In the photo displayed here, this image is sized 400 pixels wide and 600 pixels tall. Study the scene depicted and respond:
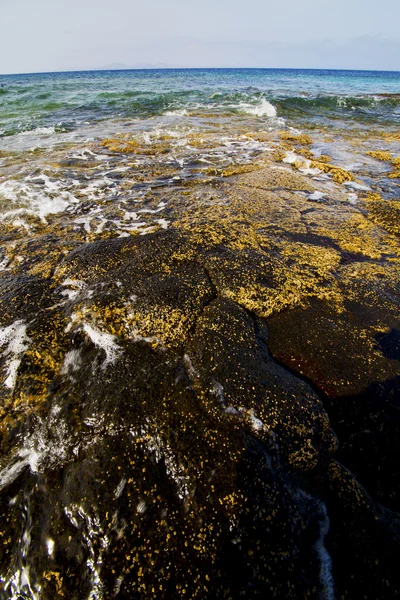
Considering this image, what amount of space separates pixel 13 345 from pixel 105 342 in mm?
897

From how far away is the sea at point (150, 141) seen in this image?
6496 millimetres

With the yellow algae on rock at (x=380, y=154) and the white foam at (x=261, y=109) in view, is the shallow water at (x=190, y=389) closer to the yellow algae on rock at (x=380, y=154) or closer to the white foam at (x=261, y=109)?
the yellow algae on rock at (x=380, y=154)

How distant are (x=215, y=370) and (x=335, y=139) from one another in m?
12.0

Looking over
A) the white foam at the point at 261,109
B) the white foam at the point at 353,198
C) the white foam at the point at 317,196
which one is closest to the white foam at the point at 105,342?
the white foam at the point at 317,196

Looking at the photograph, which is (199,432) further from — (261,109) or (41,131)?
(261,109)

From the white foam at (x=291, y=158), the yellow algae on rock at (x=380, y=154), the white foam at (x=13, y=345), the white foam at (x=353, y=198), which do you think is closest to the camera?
the white foam at (x=13, y=345)

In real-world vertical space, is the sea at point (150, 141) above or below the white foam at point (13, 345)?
above

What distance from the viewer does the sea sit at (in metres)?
6.50

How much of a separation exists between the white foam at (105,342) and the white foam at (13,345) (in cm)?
58

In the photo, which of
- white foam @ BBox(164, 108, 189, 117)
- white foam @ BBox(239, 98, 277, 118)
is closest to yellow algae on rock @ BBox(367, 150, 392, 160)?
white foam @ BBox(239, 98, 277, 118)

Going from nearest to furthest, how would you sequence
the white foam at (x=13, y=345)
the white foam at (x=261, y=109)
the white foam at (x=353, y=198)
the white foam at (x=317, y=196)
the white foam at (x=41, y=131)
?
the white foam at (x=13, y=345) → the white foam at (x=353, y=198) → the white foam at (x=317, y=196) → the white foam at (x=41, y=131) → the white foam at (x=261, y=109)

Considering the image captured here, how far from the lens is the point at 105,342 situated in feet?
9.07

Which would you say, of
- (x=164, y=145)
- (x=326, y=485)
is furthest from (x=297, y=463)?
(x=164, y=145)

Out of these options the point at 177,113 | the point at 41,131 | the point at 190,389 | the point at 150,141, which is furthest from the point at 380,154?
the point at 41,131
